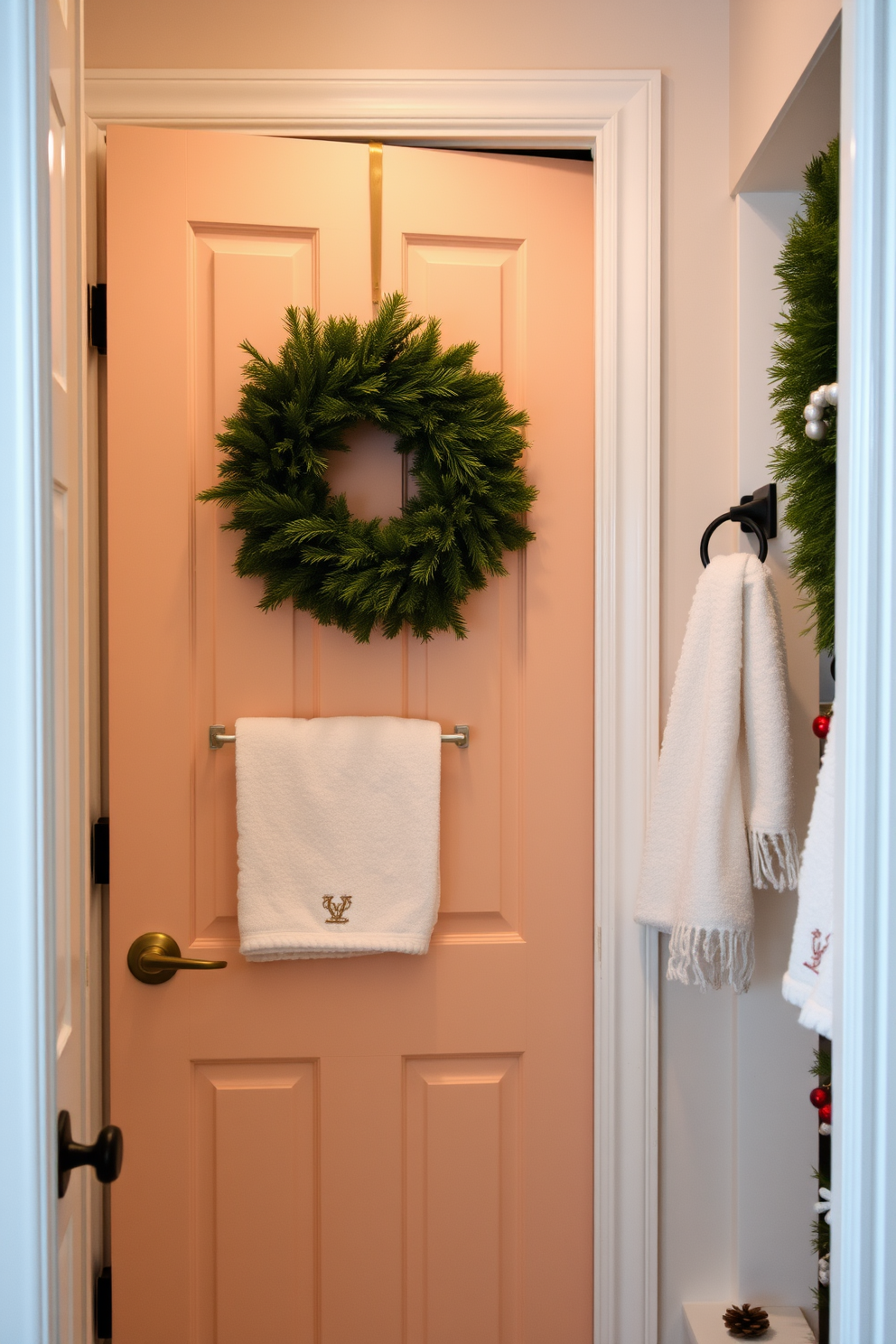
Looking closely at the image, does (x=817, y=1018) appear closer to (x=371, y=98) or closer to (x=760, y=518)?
(x=760, y=518)

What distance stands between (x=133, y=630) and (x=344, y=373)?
19.4 inches

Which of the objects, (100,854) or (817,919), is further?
(100,854)

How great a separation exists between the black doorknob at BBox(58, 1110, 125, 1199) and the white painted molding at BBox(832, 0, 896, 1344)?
598 millimetres

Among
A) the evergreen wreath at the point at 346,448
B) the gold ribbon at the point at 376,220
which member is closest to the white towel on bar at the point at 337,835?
the evergreen wreath at the point at 346,448

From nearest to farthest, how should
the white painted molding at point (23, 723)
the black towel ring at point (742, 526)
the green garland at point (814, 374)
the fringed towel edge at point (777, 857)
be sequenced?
1. the white painted molding at point (23, 723)
2. the green garland at point (814, 374)
3. the fringed towel edge at point (777, 857)
4. the black towel ring at point (742, 526)

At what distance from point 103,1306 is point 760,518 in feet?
4.98

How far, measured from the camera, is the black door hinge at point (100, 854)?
4.49 ft

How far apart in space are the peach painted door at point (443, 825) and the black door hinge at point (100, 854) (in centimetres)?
3

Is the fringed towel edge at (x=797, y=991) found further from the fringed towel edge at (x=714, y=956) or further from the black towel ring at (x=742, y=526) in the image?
the black towel ring at (x=742, y=526)

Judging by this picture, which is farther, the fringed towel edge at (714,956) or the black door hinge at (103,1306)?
the black door hinge at (103,1306)

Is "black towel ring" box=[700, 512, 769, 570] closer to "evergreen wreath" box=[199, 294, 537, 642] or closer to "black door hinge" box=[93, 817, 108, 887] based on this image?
"evergreen wreath" box=[199, 294, 537, 642]

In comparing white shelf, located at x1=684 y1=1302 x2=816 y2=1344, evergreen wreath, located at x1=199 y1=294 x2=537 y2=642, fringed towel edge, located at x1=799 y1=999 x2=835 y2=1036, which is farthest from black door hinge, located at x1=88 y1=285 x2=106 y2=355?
white shelf, located at x1=684 y1=1302 x2=816 y2=1344

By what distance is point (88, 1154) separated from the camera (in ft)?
2.48

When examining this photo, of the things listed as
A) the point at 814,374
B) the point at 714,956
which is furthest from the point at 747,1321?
the point at 814,374
